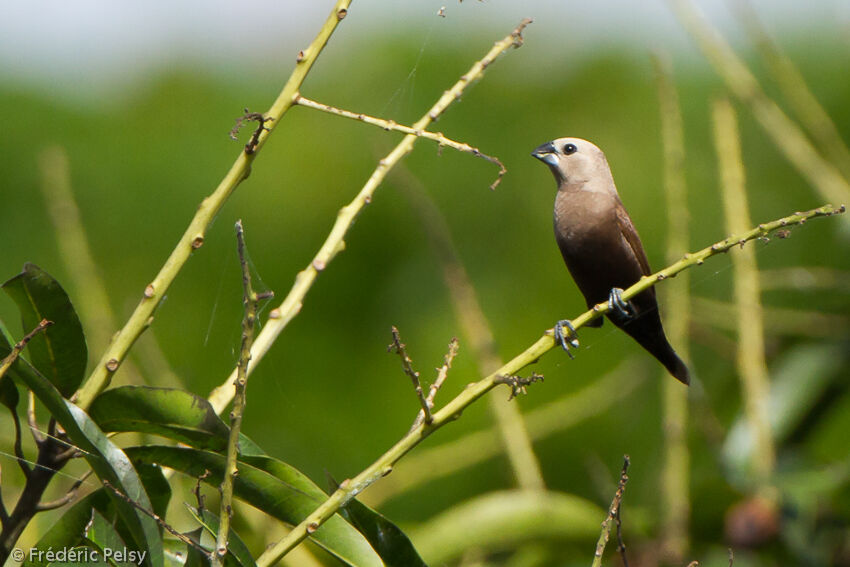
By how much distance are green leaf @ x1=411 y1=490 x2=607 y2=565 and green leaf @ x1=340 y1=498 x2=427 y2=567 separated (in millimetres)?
783

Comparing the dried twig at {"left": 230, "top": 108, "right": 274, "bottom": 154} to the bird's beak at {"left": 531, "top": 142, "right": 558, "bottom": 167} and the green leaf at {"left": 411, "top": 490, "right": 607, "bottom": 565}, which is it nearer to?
the bird's beak at {"left": 531, "top": 142, "right": 558, "bottom": 167}

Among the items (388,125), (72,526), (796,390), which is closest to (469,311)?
(388,125)

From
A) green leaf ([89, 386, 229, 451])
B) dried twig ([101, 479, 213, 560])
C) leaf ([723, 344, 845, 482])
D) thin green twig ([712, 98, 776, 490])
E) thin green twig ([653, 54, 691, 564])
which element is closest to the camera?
dried twig ([101, 479, 213, 560])

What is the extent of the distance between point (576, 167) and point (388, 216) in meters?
4.09

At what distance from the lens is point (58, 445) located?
115cm

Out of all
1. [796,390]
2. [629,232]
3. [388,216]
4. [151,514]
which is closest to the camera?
[151,514]

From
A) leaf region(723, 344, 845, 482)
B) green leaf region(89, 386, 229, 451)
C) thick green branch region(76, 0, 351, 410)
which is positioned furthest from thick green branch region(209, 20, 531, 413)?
leaf region(723, 344, 845, 482)

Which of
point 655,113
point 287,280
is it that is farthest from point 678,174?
point 655,113

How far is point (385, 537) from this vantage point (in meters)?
1.27

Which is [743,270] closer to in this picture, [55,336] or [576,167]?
[576,167]

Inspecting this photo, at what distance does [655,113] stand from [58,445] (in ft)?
17.2

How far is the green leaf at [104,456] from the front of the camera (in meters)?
1.07

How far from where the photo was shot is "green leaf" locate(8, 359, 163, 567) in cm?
107

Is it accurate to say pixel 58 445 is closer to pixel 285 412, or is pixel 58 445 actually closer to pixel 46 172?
pixel 46 172
